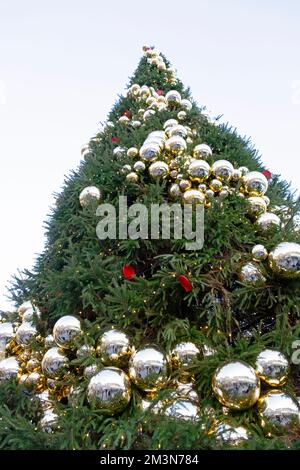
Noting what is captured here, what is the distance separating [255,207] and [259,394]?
1.13 meters

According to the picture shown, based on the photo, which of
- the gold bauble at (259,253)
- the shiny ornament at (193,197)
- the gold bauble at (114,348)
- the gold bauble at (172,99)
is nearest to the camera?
the gold bauble at (114,348)

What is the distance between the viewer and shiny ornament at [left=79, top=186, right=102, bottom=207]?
268 cm

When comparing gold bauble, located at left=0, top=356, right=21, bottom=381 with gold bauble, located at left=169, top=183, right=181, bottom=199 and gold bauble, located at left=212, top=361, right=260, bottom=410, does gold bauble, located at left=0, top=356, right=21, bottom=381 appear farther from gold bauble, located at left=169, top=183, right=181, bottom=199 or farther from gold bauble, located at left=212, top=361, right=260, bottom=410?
gold bauble, located at left=169, top=183, right=181, bottom=199

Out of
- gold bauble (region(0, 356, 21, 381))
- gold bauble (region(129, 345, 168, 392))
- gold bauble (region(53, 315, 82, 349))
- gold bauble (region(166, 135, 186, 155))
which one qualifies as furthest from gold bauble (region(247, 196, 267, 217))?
gold bauble (region(0, 356, 21, 381))

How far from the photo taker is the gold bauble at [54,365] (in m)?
2.13

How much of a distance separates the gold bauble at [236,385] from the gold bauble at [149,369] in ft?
0.75

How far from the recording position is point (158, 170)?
2777mm

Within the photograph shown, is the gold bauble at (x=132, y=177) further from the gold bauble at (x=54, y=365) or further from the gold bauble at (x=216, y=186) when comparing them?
the gold bauble at (x=54, y=365)

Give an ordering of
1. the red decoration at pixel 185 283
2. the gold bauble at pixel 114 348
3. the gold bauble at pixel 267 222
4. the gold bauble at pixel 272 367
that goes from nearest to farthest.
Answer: the gold bauble at pixel 272 367 < the gold bauble at pixel 114 348 < the red decoration at pixel 185 283 < the gold bauble at pixel 267 222

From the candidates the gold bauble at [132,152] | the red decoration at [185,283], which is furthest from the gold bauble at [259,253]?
the gold bauble at [132,152]

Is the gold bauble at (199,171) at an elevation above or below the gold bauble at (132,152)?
below

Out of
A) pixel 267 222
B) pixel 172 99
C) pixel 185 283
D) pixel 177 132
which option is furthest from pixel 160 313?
pixel 172 99
